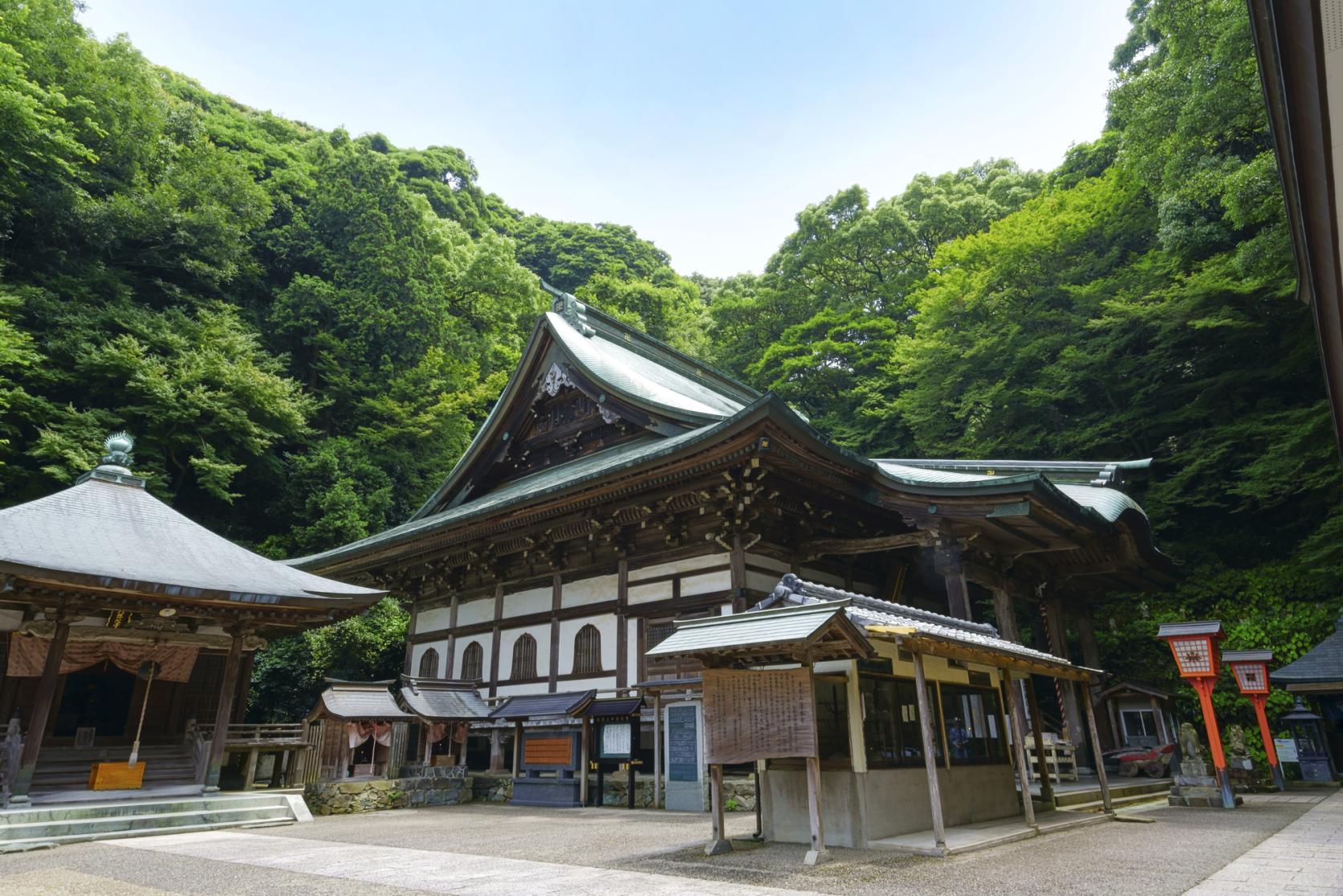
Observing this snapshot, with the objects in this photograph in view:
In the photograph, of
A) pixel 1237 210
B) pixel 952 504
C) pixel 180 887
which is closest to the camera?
pixel 180 887

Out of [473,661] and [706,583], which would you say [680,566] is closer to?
[706,583]

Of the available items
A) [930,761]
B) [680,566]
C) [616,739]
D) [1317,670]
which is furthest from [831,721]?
[1317,670]

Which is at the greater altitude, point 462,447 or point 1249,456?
point 462,447

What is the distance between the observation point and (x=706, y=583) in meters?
12.4

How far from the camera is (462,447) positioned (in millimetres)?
29172

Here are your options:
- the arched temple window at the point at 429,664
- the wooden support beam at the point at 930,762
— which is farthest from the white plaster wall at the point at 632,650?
the wooden support beam at the point at 930,762

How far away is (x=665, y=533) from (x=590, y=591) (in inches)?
87.1

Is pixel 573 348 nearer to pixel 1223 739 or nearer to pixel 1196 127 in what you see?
pixel 1196 127

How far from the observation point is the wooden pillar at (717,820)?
6766 millimetres

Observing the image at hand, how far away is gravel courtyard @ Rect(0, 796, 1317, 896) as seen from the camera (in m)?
5.32

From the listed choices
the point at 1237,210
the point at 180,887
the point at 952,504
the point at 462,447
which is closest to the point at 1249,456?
the point at 1237,210

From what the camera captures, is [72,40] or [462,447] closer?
[72,40]

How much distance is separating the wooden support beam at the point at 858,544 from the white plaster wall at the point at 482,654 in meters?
7.14

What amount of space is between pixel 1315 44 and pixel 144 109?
3448 centimetres
